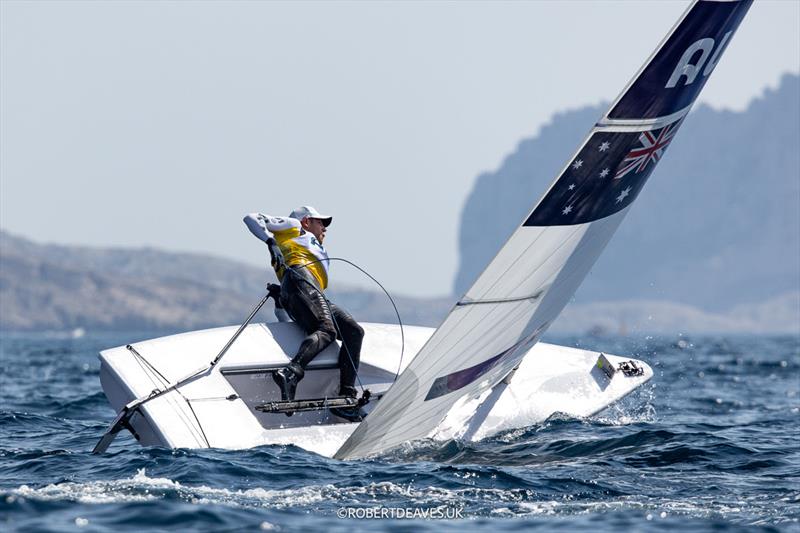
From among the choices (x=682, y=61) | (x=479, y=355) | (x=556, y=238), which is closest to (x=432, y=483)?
(x=479, y=355)

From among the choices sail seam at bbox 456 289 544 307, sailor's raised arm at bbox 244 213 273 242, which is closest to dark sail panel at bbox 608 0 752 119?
sail seam at bbox 456 289 544 307

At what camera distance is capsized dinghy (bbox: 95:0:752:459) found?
26.7 feet

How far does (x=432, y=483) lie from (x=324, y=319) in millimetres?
2682

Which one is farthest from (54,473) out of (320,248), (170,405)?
(320,248)

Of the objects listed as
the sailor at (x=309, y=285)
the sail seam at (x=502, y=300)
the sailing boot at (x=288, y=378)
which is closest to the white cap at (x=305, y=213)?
the sailor at (x=309, y=285)

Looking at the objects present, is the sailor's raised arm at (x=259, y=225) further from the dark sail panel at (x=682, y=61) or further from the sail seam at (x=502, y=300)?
the dark sail panel at (x=682, y=61)

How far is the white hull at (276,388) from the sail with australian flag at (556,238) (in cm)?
99

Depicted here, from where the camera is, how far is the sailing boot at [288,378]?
9.82 meters

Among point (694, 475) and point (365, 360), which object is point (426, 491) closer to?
point (694, 475)

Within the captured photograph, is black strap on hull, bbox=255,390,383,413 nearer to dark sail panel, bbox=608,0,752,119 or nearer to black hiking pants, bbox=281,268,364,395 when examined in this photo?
black hiking pants, bbox=281,268,364,395

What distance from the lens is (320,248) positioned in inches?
424

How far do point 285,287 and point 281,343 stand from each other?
0.65 m

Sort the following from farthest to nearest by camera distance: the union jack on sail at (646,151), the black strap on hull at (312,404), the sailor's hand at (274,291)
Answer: the sailor's hand at (274,291) < the black strap on hull at (312,404) < the union jack on sail at (646,151)

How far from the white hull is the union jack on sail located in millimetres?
2370
